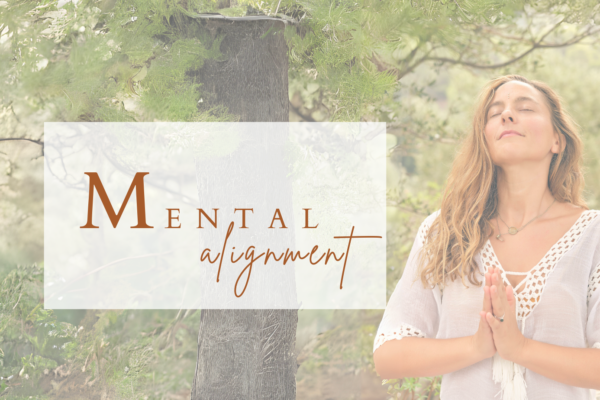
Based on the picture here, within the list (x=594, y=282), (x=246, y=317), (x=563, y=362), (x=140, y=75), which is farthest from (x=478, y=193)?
(x=140, y=75)

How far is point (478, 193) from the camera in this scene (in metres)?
1.10

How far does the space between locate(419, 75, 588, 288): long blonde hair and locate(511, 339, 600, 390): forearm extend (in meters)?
0.20

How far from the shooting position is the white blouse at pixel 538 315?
0.92 m

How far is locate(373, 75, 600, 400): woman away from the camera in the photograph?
0.90m

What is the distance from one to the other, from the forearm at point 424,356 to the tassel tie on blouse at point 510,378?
7cm

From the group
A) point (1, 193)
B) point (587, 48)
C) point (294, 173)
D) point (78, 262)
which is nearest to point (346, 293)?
point (294, 173)

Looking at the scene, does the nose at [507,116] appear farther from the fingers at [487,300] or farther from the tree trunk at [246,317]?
the tree trunk at [246,317]

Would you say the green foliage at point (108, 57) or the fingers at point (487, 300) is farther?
the green foliage at point (108, 57)

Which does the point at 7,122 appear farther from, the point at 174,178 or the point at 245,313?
the point at 245,313

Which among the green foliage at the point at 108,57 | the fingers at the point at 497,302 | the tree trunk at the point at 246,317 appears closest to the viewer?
the fingers at the point at 497,302

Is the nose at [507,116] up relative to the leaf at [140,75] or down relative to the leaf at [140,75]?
down

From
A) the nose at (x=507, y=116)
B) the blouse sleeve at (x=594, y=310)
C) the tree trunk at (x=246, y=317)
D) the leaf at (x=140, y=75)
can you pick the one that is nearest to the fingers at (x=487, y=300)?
the blouse sleeve at (x=594, y=310)

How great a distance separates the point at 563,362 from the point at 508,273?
202mm

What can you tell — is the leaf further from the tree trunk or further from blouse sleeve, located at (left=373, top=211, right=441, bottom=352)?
blouse sleeve, located at (left=373, top=211, right=441, bottom=352)
